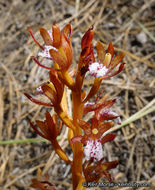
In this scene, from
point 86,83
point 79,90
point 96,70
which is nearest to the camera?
point 96,70

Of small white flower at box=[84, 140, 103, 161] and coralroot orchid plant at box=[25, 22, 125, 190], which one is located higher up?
coralroot orchid plant at box=[25, 22, 125, 190]

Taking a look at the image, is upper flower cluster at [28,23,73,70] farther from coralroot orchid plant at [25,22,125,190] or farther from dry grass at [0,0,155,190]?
dry grass at [0,0,155,190]

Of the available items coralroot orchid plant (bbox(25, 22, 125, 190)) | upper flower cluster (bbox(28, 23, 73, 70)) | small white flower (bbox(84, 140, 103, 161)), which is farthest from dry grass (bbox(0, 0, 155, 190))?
upper flower cluster (bbox(28, 23, 73, 70))

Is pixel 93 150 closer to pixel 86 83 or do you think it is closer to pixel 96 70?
pixel 96 70

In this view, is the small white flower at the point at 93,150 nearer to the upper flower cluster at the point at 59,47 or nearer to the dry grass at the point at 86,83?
the upper flower cluster at the point at 59,47

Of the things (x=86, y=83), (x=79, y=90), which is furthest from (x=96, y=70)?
(x=86, y=83)
